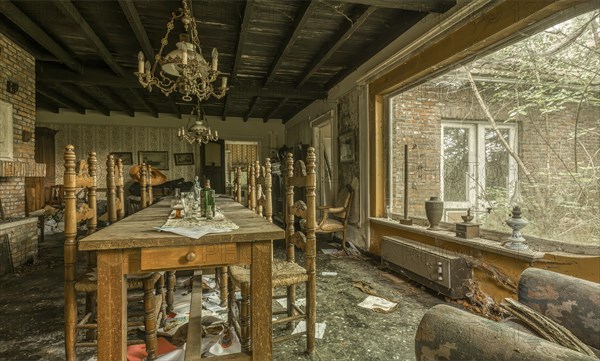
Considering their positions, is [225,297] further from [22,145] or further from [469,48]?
[22,145]

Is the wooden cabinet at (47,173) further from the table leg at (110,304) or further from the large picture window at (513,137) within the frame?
the large picture window at (513,137)

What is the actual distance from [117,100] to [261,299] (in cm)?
686

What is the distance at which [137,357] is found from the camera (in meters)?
1.89

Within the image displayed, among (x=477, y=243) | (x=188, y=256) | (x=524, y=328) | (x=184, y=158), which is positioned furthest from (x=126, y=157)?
(x=524, y=328)

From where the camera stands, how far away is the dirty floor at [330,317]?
196 cm

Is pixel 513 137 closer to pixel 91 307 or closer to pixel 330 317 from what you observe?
pixel 330 317

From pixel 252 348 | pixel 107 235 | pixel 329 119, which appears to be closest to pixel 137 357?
pixel 252 348

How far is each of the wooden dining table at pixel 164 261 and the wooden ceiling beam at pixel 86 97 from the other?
5799mm

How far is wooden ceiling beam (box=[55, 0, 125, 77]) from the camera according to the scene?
9.71 feet

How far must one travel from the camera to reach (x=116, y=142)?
26.2ft

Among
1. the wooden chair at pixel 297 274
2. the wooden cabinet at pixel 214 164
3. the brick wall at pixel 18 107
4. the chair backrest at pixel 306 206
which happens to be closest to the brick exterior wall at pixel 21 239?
the brick wall at pixel 18 107

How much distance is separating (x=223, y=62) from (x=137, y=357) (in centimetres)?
407

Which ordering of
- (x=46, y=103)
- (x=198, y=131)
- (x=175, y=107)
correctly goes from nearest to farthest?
(x=198, y=131) → (x=46, y=103) → (x=175, y=107)

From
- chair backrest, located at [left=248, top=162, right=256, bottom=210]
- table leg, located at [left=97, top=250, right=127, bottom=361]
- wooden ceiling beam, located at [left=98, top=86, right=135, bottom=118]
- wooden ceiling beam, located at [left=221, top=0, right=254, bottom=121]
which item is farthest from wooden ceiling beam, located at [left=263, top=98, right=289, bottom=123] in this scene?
table leg, located at [left=97, top=250, right=127, bottom=361]
